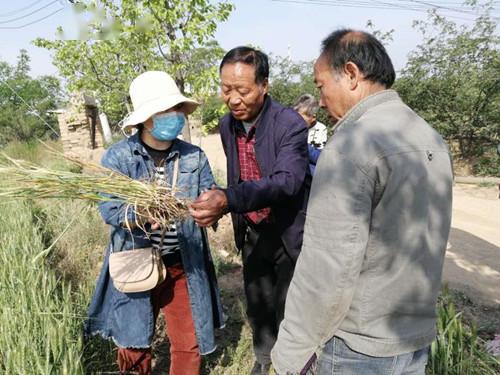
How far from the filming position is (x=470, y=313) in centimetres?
329

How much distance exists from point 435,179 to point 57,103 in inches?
1138

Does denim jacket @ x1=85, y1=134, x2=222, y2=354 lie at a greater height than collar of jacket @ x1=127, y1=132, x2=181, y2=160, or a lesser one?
lesser

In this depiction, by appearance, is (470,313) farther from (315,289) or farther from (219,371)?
(315,289)

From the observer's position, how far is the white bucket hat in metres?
1.94

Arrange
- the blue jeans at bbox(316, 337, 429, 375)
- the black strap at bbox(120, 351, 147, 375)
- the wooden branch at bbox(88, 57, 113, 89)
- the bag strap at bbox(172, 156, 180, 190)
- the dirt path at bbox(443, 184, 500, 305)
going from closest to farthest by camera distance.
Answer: the blue jeans at bbox(316, 337, 429, 375) < the bag strap at bbox(172, 156, 180, 190) < the black strap at bbox(120, 351, 147, 375) < the dirt path at bbox(443, 184, 500, 305) < the wooden branch at bbox(88, 57, 113, 89)

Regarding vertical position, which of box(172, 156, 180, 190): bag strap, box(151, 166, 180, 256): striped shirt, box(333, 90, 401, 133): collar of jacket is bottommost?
box(151, 166, 180, 256): striped shirt

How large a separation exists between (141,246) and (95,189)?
400 mm

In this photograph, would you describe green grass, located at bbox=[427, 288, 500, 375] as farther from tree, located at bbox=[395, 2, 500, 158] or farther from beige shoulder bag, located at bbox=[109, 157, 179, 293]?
tree, located at bbox=[395, 2, 500, 158]

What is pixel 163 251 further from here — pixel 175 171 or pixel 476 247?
pixel 476 247

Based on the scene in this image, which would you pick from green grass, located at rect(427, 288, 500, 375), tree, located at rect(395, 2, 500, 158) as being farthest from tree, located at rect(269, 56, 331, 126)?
green grass, located at rect(427, 288, 500, 375)

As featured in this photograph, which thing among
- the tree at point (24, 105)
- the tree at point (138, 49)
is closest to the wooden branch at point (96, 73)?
the tree at point (138, 49)

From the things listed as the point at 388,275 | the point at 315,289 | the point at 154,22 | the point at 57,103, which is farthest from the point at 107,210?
the point at 57,103

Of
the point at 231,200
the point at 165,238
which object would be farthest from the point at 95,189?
the point at 231,200

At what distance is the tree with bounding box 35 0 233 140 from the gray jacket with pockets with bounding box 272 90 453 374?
403cm
